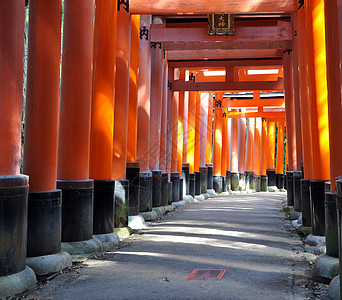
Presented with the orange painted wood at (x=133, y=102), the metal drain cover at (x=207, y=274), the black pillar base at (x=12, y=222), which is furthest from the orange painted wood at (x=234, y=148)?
the black pillar base at (x=12, y=222)

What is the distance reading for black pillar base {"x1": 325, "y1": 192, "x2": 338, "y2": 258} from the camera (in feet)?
18.5

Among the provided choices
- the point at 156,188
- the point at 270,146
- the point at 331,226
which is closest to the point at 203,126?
the point at 156,188

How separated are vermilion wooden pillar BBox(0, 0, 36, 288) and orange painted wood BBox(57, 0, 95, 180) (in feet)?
6.28

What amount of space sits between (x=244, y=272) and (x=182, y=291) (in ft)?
3.99

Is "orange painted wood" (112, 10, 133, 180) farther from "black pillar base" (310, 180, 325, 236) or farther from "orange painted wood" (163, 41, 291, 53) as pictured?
"orange painted wood" (163, 41, 291, 53)

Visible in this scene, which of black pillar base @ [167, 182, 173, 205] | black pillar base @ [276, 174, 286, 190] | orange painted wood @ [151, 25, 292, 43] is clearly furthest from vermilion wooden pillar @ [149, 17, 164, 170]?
black pillar base @ [276, 174, 286, 190]

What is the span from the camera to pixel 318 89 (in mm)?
7449

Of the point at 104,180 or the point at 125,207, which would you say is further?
the point at 125,207

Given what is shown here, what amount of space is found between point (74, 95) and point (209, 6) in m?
4.05

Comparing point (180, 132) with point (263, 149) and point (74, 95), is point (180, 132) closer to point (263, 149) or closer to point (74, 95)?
point (74, 95)

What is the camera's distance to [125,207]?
9078 millimetres

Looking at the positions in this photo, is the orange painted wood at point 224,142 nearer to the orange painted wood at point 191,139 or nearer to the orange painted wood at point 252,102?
the orange painted wood at point 252,102

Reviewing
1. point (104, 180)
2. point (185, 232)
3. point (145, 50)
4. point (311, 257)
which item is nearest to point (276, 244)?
point (311, 257)

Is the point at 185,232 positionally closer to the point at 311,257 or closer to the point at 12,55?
the point at 311,257
